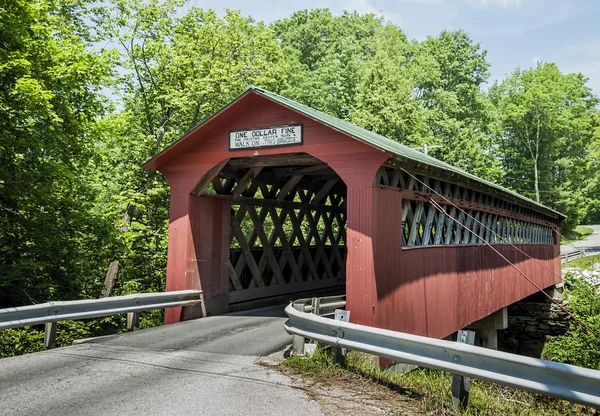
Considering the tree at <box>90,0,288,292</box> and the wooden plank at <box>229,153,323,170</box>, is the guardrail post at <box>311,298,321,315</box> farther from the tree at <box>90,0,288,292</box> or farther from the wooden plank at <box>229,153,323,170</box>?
the tree at <box>90,0,288,292</box>

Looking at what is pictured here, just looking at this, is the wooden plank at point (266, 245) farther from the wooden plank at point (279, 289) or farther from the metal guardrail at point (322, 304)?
the metal guardrail at point (322, 304)

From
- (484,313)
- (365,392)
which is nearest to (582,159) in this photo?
(484,313)

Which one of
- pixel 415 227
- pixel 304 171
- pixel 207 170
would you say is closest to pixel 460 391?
pixel 415 227

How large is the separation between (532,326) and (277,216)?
13236 millimetres

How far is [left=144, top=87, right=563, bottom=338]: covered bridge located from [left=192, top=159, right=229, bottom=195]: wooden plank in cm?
3

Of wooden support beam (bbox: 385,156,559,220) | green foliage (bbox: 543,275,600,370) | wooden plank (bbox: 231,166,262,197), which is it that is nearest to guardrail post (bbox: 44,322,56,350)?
wooden plank (bbox: 231,166,262,197)

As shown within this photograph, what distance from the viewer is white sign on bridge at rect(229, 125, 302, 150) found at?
7.85 metres

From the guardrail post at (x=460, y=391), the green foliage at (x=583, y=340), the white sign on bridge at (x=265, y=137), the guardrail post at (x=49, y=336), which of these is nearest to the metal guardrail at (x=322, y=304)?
the guardrail post at (x=460, y=391)

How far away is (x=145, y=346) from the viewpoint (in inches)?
262

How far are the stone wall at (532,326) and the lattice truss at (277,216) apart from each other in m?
8.88

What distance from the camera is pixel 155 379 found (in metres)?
5.09

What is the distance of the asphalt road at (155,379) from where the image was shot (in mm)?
4258

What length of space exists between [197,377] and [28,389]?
5.03ft

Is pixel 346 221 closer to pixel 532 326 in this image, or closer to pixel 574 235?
pixel 532 326
